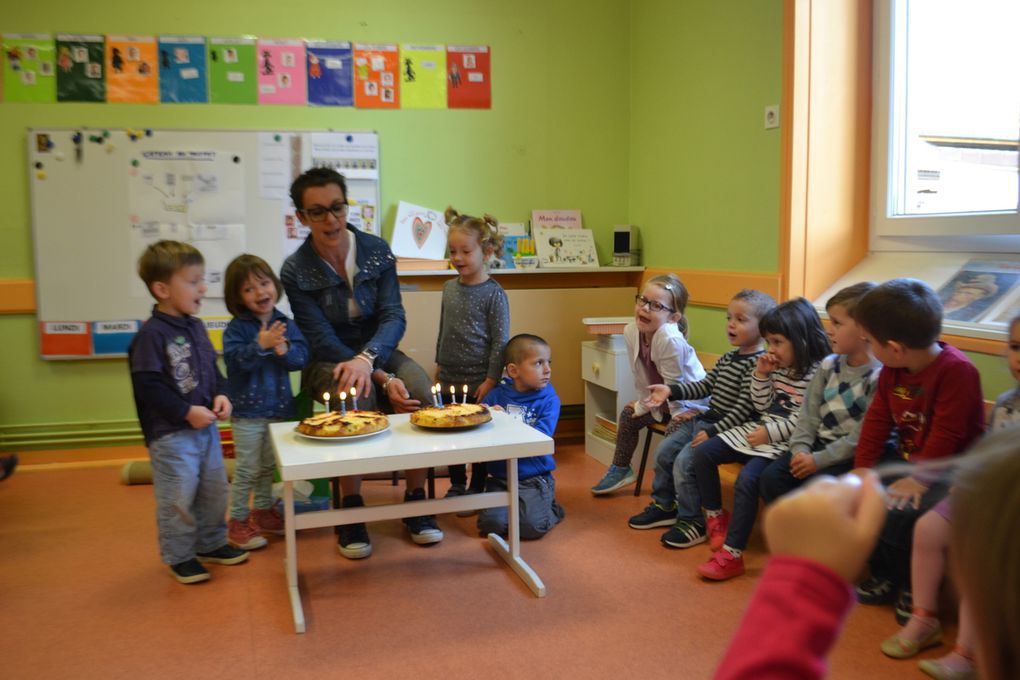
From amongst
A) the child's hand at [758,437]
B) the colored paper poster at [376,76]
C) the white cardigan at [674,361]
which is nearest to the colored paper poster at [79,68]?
the colored paper poster at [376,76]

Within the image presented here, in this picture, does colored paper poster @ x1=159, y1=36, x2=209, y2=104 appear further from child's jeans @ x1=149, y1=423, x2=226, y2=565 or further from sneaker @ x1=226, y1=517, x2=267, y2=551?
sneaker @ x1=226, y1=517, x2=267, y2=551

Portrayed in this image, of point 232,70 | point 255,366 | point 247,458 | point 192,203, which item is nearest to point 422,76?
point 232,70

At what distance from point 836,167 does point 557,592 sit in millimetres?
2095

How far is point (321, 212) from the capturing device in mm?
3215

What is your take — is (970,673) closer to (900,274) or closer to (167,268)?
(900,274)

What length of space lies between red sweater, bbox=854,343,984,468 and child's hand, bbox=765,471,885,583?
74.7 inches

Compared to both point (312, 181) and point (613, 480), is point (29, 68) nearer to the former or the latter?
point (312, 181)

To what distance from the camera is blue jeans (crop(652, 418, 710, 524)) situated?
3.18m

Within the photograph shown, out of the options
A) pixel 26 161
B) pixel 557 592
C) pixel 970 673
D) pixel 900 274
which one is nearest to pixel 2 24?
pixel 26 161

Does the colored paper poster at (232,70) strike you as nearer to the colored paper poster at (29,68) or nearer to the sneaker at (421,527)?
the colored paper poster at (29,68)

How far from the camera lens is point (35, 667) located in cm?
230

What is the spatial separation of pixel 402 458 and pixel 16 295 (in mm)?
2945

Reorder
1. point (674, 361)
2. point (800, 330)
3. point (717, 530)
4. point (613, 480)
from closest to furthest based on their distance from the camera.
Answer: point (800, 330)
point (717, 530)
point (674, 361)
point (613, 480)

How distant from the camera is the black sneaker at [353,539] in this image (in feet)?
10.1
